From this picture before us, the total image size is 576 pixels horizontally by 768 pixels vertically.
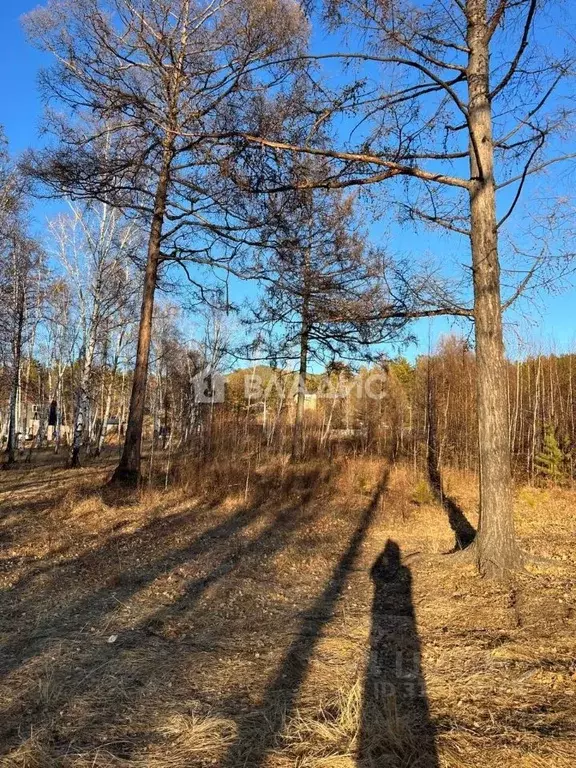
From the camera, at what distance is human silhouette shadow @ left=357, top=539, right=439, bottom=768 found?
250 centimetres

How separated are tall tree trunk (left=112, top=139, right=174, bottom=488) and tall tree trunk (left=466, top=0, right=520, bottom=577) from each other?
241 inches

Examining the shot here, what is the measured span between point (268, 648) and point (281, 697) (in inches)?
33.0

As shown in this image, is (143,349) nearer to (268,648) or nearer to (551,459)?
(268,648)

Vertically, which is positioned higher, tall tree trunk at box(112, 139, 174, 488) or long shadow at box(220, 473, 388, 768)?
tall tree trunk at box(112, 139, 174, 488)

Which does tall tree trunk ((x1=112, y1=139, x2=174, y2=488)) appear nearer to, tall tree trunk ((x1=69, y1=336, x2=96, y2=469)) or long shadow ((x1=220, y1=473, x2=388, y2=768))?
long shadow ((x1=220, y1=473, x2=388, y2=768))

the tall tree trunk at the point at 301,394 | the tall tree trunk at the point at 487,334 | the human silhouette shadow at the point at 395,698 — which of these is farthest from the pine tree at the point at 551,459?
the human silhouette shadow at the point at 395,698

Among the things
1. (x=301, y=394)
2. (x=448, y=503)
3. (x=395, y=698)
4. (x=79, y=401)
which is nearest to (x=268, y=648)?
(x=395, y=698)

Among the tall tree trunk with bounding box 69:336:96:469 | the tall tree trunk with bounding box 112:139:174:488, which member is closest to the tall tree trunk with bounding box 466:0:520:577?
the tall tree trunk with bounding box 112:139:174:488

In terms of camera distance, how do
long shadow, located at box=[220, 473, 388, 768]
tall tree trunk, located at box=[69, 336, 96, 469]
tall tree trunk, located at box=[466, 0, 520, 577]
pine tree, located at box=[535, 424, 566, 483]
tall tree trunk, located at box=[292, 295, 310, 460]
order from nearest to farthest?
long shadow, located at box=[220, 473, 388, 768], tall tree trunk, located at box=[466, 0, 520, 577], pine tree, located at box=[535, 424, 566, 483], tall tree trunk, located at box=[292, 295, 310, 460], tall tree trunk, located at box=[69, 336, 96, 469]

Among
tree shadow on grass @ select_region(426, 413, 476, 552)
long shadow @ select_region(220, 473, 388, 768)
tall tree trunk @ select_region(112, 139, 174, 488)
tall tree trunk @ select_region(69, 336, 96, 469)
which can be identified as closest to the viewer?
long shadow @ select_region(220, 473, 388, 768)

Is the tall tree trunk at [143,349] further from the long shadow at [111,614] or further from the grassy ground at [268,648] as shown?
the long shadow at [111,614]

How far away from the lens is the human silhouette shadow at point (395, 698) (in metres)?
2.50

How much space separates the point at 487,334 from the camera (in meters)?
5.75

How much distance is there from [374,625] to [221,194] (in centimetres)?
789
